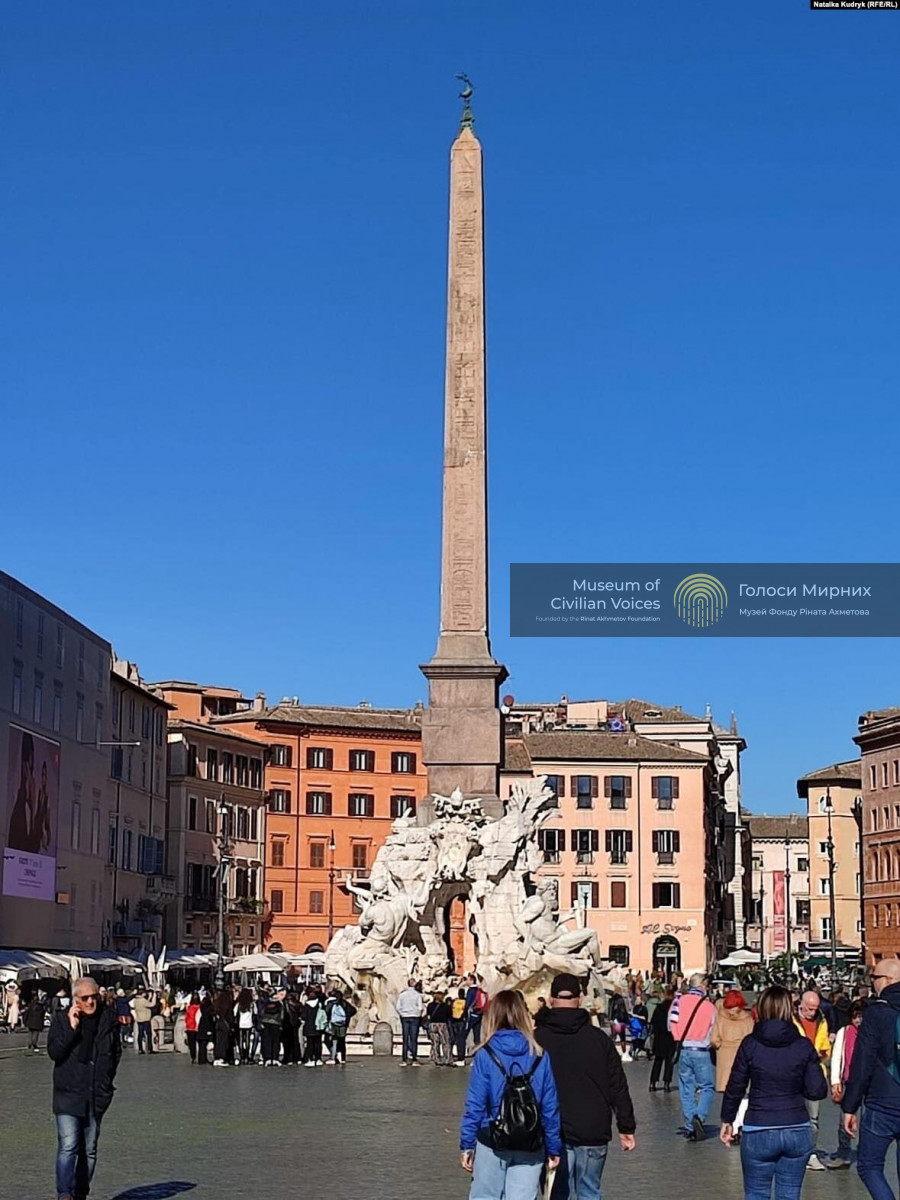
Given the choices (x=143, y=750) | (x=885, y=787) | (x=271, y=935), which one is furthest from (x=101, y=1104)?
(x=885, y=787)

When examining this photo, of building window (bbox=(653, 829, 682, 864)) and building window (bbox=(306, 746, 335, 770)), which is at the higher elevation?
building window (bbox=(306, 746, 335, 770))

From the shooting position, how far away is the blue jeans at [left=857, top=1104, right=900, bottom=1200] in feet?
26.0

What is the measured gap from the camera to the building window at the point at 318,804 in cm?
6806

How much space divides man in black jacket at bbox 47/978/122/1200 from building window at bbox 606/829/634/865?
57.5 meters

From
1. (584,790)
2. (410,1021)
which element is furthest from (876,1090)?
(584,790)

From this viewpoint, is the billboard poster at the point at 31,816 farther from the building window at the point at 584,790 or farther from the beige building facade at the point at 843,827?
the beige building facade at the point at 843,827

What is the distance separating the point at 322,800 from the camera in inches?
2687

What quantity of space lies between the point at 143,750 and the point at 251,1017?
33745 mm

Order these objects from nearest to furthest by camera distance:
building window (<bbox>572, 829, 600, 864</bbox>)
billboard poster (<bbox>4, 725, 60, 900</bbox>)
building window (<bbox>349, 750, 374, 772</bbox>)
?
billboard poster (<bbox>4, 725, 60, 900</bbox>)
building window (<bbox>572, 829, 600, 864</bbox>)
building window (<bbox>349, 750, 374, 772</bbox>)

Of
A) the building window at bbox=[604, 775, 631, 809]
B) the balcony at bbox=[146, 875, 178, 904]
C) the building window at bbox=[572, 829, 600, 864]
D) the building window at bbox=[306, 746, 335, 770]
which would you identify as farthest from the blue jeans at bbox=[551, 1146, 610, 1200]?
the building window at bbox=[306, 746, 335, 770]

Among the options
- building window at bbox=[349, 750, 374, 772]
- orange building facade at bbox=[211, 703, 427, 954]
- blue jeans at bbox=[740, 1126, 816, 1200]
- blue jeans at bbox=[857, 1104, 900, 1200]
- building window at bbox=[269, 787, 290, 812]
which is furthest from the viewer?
building window at bbox=[349, 750, 374, 772]

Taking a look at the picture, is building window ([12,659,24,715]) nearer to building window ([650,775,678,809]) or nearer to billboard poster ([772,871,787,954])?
building window ([650,775,678,809])

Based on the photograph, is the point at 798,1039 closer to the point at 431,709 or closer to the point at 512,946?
the point at 512,946

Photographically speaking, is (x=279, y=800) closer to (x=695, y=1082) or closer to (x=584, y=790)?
(x=584, y=790)
